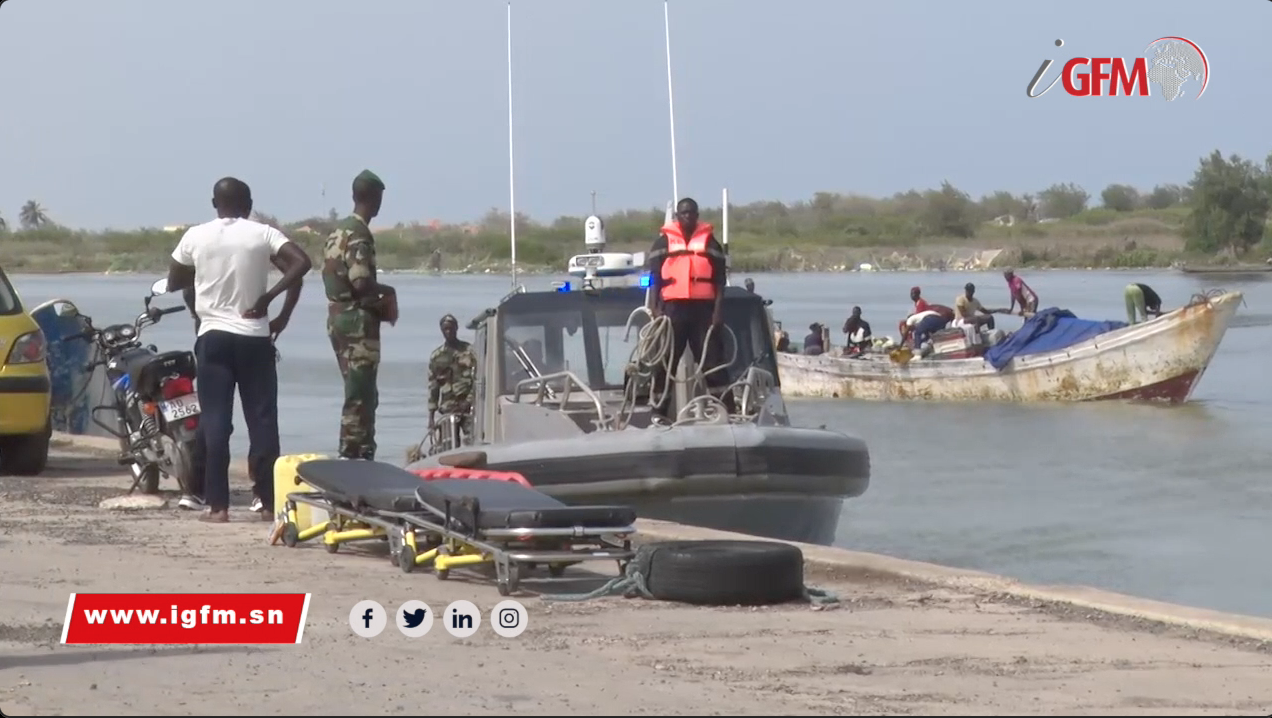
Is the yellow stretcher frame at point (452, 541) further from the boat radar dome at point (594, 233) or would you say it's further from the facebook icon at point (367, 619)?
the boat radar dome at point (594, 233)

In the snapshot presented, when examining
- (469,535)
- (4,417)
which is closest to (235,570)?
(469,535)

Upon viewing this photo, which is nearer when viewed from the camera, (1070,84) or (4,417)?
(4,417)

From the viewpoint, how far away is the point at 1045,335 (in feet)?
94.0

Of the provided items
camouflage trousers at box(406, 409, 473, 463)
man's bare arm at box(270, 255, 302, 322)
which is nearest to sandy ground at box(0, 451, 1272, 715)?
man's bare arm at box(270, 255, 302, 322)

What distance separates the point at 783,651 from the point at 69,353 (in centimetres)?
1023

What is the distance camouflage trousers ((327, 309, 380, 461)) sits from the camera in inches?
372

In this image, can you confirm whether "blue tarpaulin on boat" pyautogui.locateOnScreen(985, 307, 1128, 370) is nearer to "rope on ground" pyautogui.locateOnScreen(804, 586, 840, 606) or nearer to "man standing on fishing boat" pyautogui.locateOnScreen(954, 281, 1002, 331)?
"man standing on fishing boat" pyautogui.locateOnScreen(954, 281, 1002, 331)

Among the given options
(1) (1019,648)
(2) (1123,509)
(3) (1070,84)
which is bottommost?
(2) (1123,509)

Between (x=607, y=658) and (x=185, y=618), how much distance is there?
151 cm

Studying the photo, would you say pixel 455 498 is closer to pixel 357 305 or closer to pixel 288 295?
pixel 288 295

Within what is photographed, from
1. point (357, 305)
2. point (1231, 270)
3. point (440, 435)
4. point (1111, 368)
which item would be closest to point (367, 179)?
point (357, 305)

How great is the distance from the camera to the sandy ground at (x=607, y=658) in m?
4.96

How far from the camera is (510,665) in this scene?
5449mm

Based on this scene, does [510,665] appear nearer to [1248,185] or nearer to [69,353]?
[69,353]
